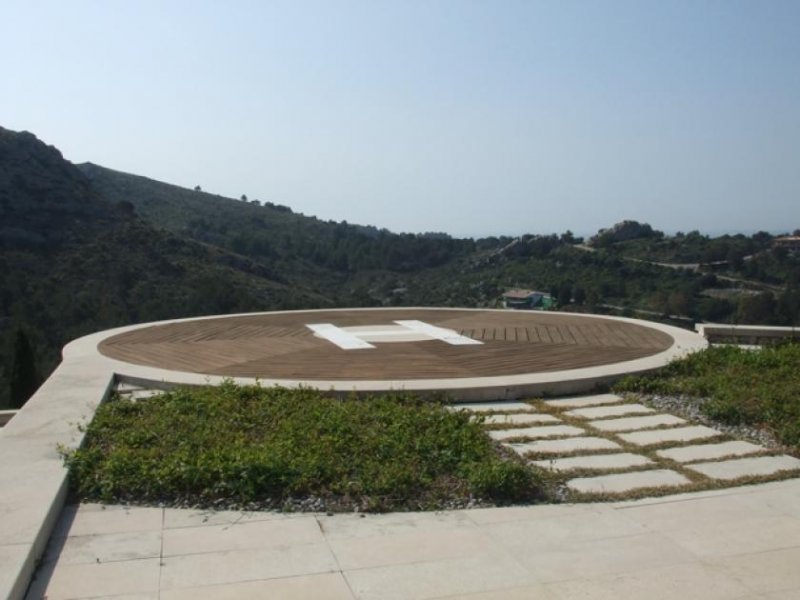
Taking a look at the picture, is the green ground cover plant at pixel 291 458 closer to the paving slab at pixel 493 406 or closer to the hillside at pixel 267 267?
the paving slab at pixel 493 406

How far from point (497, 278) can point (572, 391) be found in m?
29.4

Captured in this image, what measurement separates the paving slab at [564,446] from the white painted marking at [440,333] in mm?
3584

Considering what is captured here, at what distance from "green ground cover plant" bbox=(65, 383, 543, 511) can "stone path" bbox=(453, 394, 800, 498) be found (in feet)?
0.99

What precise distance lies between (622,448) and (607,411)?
Answer: 106 cm

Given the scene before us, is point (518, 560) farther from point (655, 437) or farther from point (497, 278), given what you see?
point (497, 278)

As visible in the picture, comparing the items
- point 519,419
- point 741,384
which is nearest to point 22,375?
point 519,419

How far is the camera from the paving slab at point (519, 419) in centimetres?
548

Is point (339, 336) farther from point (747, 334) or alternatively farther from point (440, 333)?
point (747, 334)

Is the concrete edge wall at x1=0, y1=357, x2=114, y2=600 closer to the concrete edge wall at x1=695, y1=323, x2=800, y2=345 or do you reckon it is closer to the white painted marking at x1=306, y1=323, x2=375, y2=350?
the white painted marking at x1=306, y1=323, x2=375, y2=350

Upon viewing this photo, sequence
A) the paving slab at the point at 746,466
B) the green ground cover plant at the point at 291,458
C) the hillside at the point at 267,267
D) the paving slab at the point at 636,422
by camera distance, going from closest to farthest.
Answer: the green ground cover plant at the point at 291,458
the paving slab at the point at 746,466
the paving slab at the point at 636,422
the hillside at the point at 267,267

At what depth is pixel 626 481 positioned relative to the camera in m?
4.23

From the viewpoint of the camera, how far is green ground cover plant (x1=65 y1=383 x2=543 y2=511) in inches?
156

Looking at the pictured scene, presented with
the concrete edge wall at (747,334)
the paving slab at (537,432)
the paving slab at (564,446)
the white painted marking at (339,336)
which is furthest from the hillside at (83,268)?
the paving slab at (564,446)

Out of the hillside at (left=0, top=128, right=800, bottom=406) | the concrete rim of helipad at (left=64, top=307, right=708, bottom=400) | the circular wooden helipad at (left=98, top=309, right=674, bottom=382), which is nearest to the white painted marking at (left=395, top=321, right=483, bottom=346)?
the circular wooden helipad at (left=98, top=309, right=674, bottom=382)
